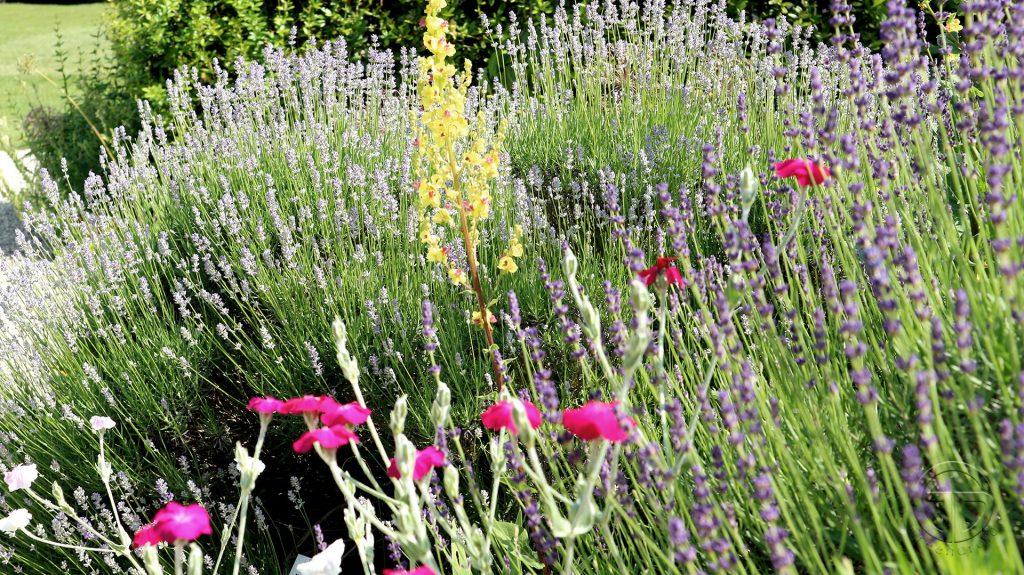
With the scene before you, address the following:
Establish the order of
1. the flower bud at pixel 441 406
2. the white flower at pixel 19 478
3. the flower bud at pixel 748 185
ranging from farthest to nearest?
the white flower at pixel 19 478, the flower bud at pixel 748 185, the flower bud at pixel 441 406

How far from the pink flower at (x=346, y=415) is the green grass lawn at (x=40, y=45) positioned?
974 centimetres

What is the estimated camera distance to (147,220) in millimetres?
3516

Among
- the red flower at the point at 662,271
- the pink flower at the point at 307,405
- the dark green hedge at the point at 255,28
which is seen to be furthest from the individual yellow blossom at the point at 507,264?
the dark green hedge at the point at 255,28

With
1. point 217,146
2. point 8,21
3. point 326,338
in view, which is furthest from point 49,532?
point 8,21

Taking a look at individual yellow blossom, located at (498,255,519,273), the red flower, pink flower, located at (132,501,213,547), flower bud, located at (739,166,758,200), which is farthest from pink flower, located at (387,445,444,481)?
individual yellow blossom, located at (498,255,519,273)

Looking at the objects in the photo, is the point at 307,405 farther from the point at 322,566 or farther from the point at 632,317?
the point at 632,317

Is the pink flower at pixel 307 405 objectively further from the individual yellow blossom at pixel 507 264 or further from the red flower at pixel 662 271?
the individual yellow blossom at pixel 507 264

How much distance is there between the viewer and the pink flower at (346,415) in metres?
1.41

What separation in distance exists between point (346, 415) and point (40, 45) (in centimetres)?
1680

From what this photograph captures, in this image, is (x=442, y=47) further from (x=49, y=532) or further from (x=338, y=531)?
(x=49, y=532)

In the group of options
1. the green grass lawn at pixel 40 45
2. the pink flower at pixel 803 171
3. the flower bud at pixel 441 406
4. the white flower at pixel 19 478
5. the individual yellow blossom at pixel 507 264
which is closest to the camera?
the flower bud at pixel 441 406

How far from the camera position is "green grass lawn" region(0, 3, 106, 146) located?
1146 centimetres

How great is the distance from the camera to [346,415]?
1.42 meters

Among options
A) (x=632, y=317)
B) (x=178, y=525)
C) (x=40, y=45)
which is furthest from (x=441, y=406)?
(x=40, y=45)
